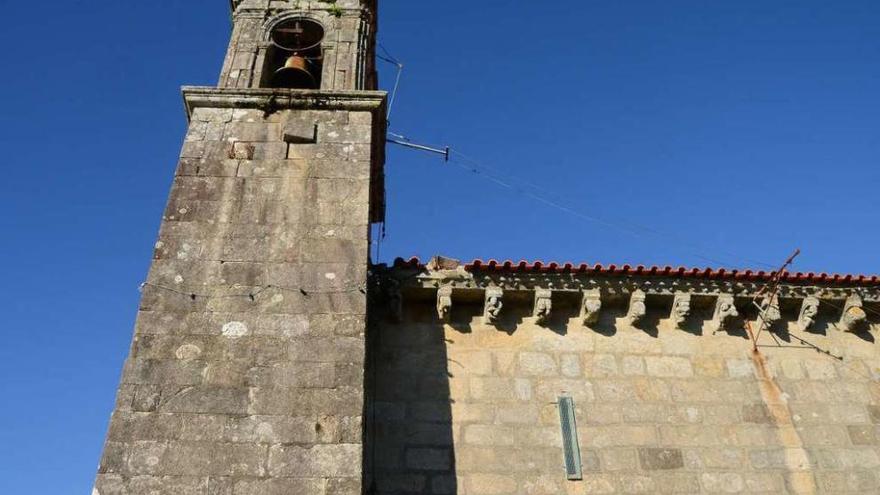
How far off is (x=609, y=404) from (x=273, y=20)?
7309 millimetres

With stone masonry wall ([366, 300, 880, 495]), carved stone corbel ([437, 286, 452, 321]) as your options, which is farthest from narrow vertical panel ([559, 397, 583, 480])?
carved stone corbel ([437, 286, 452, 321])

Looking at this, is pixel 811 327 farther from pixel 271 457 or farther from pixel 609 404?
pixel 271 457

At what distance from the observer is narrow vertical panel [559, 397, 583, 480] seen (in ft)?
24.0

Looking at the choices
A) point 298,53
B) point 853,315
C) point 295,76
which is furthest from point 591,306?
point 298,53

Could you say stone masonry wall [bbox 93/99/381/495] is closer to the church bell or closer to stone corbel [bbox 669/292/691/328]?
the church bell

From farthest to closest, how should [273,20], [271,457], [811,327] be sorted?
[273,20] → [811,327] → [271,457]

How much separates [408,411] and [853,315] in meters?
→ 5.45

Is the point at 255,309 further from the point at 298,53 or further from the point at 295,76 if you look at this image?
the point at 298,53

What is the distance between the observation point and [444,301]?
8078 mm

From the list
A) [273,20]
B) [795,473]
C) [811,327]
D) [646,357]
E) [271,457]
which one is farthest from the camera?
[273,20]

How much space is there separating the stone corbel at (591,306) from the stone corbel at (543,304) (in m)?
0.39

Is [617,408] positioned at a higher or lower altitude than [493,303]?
lower

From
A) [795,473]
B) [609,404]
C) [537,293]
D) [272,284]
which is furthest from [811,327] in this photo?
[272,284]

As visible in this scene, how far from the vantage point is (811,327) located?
879cm
